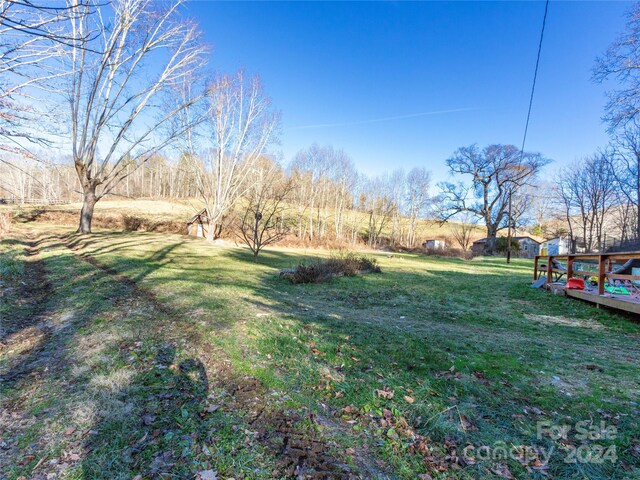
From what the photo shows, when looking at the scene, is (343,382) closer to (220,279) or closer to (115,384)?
(115,384)

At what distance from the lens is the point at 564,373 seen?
11.2 feet

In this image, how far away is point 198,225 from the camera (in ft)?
91.3

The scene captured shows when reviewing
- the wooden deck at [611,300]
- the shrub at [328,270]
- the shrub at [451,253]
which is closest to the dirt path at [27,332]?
the shrub at [328,270]

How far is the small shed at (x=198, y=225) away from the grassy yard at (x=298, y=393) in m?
22.8

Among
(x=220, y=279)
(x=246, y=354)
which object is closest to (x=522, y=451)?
(x=246, y=354)

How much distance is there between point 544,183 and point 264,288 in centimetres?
5028

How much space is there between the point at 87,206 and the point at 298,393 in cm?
1882

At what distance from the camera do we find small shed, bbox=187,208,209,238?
2758 centimetres

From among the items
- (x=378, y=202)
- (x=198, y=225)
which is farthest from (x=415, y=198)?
(x=198, y=225)

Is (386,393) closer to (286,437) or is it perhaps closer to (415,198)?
(286,437)

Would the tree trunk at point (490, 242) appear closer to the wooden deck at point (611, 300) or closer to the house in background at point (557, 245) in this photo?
the house in background at point (557, 245)

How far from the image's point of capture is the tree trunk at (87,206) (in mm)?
16053

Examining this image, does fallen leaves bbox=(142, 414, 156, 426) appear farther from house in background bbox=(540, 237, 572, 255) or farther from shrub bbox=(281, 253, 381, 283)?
house in background bbox=(540, 237, 572, 255)

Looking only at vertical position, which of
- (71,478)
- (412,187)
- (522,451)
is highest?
(412,187)
